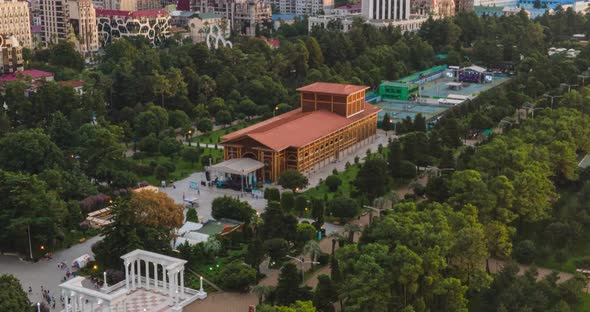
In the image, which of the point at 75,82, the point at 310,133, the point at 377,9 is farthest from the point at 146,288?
the point at 377,9

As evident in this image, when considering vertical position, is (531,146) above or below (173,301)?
above

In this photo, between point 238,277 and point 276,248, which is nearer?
point 238,277

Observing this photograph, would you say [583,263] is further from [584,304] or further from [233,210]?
[233,210]

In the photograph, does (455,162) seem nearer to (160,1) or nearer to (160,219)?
(160,219)

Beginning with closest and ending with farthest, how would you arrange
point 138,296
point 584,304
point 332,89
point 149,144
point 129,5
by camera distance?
point 584,304, point 138,296, point 149,144, point 332,89, point 129,5

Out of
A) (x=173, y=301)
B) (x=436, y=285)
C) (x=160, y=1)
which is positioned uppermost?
(x=160, y=1)

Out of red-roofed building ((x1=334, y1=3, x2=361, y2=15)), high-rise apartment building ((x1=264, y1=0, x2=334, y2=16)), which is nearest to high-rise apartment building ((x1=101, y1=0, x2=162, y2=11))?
high-rise apartment building ((x1=264, y1=0, x2=334, y2=16))

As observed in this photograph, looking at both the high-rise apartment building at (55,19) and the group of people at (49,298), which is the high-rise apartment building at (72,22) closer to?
the high-rise apartment building at (55,19)

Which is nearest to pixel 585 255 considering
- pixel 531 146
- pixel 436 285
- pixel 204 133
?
pixel 531 146
